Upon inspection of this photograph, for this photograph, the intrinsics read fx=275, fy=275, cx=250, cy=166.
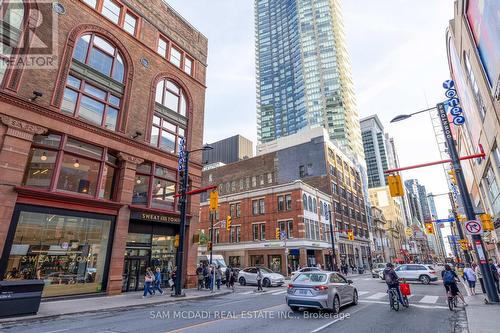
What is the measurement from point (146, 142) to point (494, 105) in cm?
2151

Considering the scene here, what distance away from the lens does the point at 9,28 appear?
15.7 metres

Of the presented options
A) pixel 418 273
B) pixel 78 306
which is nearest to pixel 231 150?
pixel 418 273

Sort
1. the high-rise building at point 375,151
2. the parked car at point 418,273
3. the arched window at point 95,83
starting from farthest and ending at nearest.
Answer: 1. the high-rise building at point 375,151
2. the parked car at point 418,273
3. the arched window at point 95,83

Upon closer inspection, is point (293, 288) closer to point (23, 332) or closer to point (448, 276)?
point (448, 276)

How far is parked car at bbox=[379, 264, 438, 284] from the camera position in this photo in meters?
23.5

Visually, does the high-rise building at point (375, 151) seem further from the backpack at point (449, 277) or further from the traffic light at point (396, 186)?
the backpack at point (449, 277)

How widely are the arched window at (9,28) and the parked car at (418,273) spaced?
106 ft

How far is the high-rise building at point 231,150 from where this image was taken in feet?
294

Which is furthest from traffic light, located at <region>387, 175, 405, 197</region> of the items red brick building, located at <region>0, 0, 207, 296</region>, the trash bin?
red brick building, located at <region>0, 0, 207, 296</region>

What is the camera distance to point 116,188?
18.8m

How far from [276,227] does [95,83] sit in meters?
30.2

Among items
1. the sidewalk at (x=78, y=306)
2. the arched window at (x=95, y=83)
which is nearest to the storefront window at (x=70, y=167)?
the arched window at (x=95, y=83)

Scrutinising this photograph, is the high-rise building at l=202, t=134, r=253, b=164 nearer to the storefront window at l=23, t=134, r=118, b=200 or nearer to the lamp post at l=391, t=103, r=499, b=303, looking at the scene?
the storefront window at l=23, t=134, r=118, b=200

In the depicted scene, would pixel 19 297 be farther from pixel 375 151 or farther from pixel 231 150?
pixel 375 151
